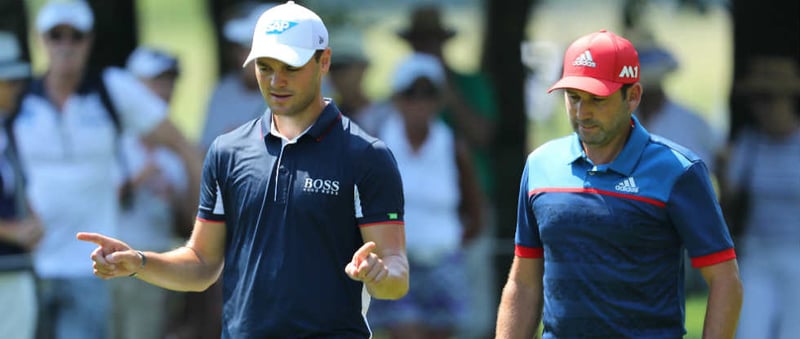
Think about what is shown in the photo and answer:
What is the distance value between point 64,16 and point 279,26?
4743mm

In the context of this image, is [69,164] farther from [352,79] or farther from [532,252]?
[532,252]

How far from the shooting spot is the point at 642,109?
906 cm

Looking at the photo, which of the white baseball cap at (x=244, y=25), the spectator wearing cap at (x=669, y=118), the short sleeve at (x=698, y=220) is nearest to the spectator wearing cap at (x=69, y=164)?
the white baseball cap at (x=244, y=25)

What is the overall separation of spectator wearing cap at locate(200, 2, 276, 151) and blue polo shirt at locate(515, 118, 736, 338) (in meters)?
4.73

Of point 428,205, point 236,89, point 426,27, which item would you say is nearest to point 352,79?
point 426,27

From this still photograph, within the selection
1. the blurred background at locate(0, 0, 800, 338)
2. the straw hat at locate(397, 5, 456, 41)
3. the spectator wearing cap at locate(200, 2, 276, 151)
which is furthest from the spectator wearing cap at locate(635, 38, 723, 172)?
the spectator wearing cap at locate(200, 2, 276, 151)

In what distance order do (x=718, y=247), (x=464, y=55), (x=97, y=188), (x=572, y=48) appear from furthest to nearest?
(x=464, y=55) → (x=97, y=188) → (x=572, y=48) → (x=718, y=247)

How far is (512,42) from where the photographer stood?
31.6 ft

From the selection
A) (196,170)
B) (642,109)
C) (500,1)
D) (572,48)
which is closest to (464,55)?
(500,1)

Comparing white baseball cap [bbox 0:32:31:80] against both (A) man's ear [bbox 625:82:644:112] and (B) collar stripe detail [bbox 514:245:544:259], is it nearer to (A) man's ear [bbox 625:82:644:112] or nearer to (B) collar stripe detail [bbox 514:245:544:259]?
(B) collar stripe detail [bbox 514:245:544:259]

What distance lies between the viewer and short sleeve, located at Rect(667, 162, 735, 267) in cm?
425

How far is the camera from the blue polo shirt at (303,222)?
14.3 feet

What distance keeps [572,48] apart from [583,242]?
0.69 meters

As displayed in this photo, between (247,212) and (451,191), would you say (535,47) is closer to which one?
(451,191)
